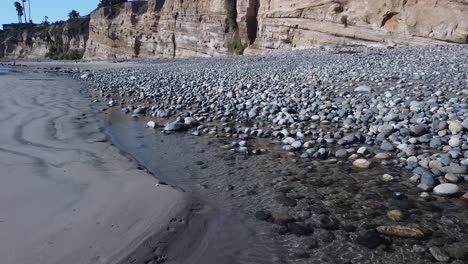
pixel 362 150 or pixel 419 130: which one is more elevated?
pixel 419 130

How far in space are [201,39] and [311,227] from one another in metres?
31.9

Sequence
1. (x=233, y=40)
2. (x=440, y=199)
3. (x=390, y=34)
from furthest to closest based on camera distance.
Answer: (x=233, y=40), (x=390, y=34), (x=440, y=199)

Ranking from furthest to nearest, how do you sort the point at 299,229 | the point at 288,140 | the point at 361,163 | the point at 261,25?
the point at 261,25
the point at 288,140
the point at 361,163
the point at 299,229

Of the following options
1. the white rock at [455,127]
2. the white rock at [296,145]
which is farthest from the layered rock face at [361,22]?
the white rock at [296,145]

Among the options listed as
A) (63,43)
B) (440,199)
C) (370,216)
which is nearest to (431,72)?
(440,199)

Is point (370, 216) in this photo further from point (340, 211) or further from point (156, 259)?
point (156, 259)

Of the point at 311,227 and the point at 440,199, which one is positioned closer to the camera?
the point at 311,227

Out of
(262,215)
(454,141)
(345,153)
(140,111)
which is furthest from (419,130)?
(140,111)

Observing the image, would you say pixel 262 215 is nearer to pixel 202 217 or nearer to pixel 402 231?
pixel 202 217

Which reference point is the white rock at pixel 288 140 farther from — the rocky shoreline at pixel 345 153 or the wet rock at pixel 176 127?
the wet rock at pixel 176 127

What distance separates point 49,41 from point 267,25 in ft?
175

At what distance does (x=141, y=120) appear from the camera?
7254 millimetres

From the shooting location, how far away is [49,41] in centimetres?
6738

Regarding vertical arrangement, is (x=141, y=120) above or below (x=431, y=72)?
below
